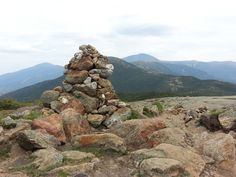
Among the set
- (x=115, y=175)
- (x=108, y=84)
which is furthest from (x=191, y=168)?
(x=108, y=84)

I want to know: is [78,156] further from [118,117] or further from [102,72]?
[102,72]

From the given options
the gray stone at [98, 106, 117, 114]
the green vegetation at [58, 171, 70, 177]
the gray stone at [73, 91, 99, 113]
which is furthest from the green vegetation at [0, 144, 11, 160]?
the gray stone at [98, 106, 117, 114]

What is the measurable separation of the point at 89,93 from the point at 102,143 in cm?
1210

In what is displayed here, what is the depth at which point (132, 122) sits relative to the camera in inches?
1145

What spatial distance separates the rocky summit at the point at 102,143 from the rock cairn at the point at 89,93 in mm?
93

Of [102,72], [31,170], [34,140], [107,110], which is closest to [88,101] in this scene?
[107,110]

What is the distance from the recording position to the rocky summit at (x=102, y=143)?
71.0 feet

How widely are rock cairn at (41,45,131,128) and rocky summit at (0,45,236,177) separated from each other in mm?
93

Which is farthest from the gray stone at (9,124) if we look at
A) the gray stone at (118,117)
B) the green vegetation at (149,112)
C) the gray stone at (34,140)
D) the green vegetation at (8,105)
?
the green vegetation at (8,105)

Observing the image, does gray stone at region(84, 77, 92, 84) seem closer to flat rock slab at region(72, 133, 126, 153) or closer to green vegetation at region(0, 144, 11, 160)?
flat rock slab at region(72, 133, 126, 153)

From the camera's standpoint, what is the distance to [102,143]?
83.7ft

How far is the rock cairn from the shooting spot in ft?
115

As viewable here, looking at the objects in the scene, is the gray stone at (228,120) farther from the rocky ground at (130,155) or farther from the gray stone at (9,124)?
the gray stone at (9,124)

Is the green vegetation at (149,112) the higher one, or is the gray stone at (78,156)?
the gray stone at (78,156)
